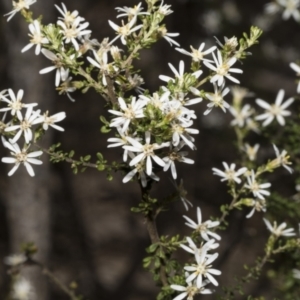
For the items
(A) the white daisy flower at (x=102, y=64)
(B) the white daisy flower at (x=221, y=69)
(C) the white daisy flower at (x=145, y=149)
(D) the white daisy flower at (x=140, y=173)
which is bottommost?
(D) the white daisy flower at (x=140, y=173)

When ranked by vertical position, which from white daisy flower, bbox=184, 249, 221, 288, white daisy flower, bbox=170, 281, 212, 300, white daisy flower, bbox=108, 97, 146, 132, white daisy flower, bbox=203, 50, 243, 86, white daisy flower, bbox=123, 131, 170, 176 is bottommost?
white daisy flower, bbox=170, 281, 212, 300

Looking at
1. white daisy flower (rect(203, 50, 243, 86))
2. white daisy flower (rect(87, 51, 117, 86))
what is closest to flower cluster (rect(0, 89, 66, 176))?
white daisy flower (rect(87, 51, 117, 86))

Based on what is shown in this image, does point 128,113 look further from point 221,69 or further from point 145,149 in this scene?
point 221,69

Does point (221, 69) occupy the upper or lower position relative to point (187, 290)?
upper

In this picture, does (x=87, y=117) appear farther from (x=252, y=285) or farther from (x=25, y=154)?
(x=25, y=154)

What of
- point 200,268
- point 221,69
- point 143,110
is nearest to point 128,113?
point 143,110

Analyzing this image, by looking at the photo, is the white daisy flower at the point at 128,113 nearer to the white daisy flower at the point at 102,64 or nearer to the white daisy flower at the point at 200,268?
the white daisy flower at the point at 102,64

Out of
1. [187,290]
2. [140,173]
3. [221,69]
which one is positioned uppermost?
[221,69]

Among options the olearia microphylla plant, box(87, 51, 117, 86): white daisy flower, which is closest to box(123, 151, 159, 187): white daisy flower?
the olearia microphylla plant

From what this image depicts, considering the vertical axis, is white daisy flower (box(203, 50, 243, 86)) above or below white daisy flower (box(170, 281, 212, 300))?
above

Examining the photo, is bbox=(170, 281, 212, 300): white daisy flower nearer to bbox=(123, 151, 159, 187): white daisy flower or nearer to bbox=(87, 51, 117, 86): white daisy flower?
bbox=(123, 151, 159, 187): white daisy flower

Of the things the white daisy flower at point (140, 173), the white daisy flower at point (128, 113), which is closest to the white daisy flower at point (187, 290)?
the white daisy flower at point (140, 173)
